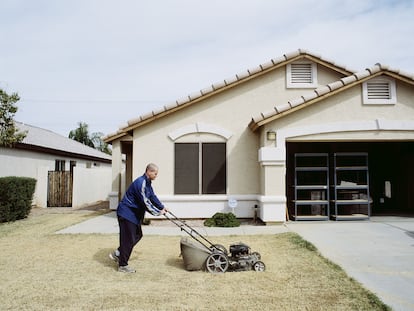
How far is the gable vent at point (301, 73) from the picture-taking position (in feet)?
39.8

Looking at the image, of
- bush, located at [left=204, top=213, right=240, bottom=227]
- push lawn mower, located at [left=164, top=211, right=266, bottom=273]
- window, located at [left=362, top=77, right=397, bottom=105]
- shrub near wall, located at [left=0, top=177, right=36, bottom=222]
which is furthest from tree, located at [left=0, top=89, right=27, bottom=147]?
window, located at [left=362, top=77, right=397, bottom=105]

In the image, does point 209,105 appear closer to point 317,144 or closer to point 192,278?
point 317,144

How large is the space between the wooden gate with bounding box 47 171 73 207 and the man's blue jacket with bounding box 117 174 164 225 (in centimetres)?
1280

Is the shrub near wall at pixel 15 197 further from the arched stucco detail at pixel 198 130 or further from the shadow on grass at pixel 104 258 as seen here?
the shadow on grass at pixel 104 258

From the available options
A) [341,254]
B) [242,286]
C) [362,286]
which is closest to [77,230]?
[242,286]

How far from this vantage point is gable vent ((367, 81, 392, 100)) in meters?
10.1

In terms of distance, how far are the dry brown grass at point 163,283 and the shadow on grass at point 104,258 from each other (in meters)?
0.02

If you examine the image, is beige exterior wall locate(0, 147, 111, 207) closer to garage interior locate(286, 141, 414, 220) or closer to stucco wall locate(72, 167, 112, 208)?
stucco wall locate(72, 167, 112, 208)

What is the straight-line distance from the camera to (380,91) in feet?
33.4

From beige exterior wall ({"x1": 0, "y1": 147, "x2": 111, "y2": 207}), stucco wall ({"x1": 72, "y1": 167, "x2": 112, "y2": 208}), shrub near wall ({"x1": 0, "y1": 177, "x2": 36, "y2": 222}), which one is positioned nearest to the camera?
shrub near wall ({"x1": 0, "y1": 177, "x2": 36, "y2": 222})

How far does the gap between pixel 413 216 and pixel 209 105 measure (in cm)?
788

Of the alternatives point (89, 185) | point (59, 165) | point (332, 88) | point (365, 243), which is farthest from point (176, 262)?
point (59, 165)

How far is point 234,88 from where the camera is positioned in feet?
38.2

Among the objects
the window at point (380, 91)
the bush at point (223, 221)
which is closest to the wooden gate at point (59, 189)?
the bush at point (223, 221)
